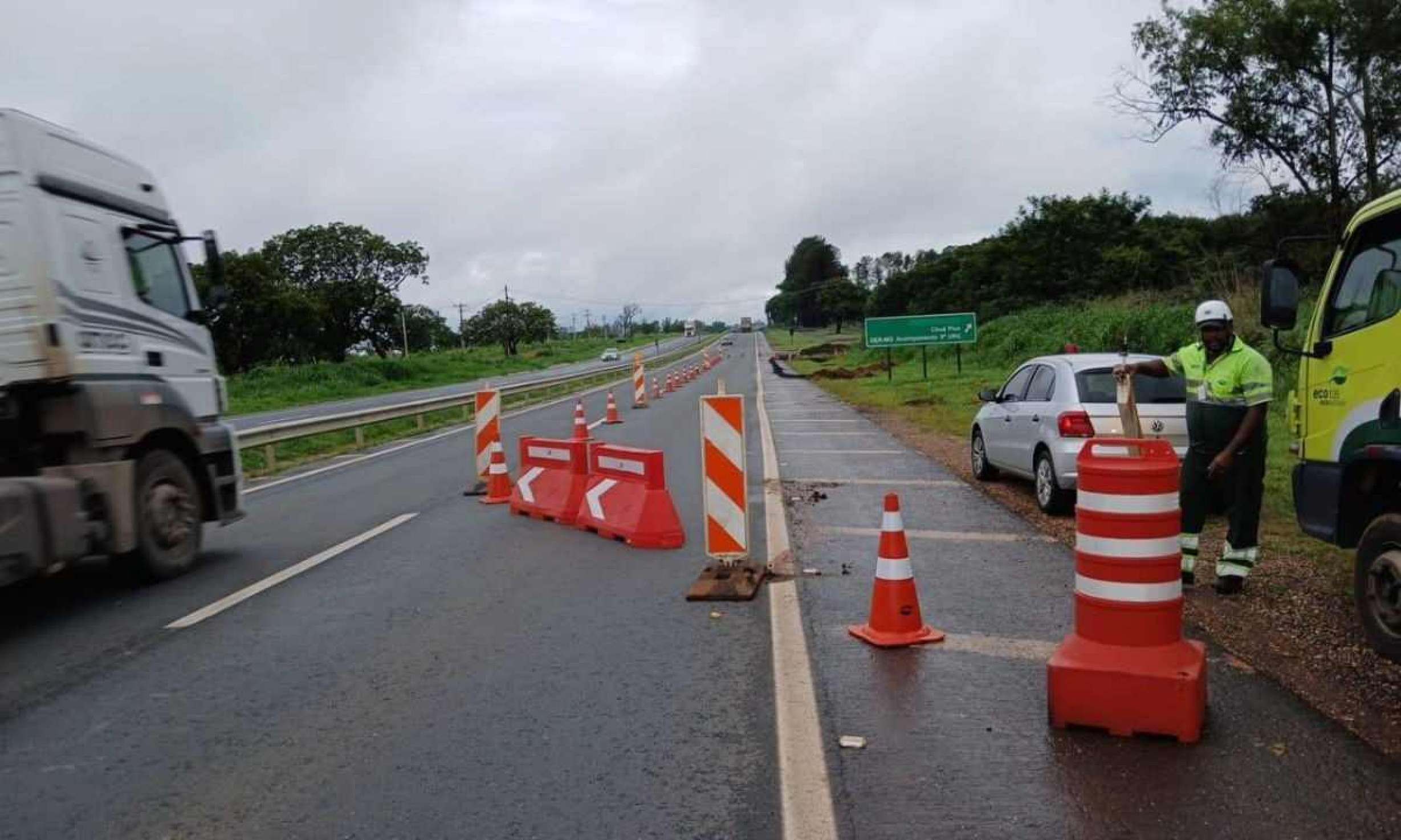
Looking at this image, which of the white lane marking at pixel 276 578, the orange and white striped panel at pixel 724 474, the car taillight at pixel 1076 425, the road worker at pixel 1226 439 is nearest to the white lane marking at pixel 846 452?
the car taillight at pixel 1076 425

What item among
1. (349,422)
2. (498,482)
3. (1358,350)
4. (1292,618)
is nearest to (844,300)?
(349,422)

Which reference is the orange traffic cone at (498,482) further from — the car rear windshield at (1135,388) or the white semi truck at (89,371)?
the car rear windshield at (1135,388)

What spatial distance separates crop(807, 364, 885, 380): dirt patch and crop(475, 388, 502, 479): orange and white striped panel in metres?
30.4

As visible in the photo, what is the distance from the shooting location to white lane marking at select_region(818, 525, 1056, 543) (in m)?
8.52

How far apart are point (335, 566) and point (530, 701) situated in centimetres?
386

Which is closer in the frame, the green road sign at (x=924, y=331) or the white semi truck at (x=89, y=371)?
the white semi truck at (x=89, y=371)

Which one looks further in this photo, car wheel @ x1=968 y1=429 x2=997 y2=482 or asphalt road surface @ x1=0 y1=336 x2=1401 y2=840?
car wheel @ x1=968 y1=429 x2=997 y2=482

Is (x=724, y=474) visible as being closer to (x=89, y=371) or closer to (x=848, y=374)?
(x=89, y=371)

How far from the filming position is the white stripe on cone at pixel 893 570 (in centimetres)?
551

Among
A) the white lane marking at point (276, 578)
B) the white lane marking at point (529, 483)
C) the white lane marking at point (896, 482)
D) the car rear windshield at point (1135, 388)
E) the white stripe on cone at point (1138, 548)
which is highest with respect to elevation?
the car rear windshield at point (1135, 388)

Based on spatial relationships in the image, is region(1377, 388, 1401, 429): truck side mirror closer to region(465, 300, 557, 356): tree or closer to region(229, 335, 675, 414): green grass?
region(229, 335, 675, 414): green grass

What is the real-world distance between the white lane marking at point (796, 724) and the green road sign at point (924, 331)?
92.2ft

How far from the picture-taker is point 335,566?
8.03 metres

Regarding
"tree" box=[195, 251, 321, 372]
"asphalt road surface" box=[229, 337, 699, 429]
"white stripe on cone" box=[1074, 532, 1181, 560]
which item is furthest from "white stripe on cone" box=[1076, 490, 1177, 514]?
"tree" box=[195, 251, 321, 372]
